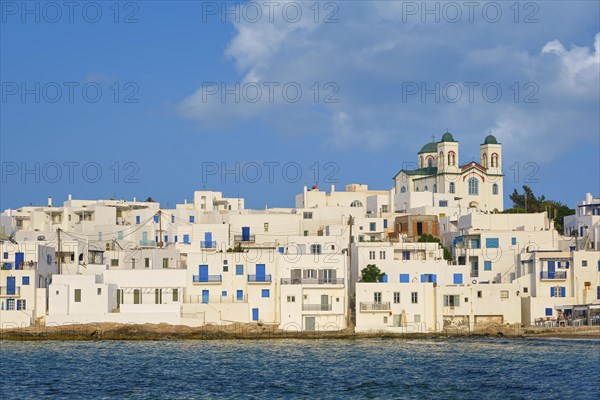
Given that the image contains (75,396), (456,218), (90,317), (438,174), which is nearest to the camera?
(75,396)

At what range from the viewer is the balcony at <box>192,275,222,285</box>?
69500mm

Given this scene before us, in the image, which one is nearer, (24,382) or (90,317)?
(24,382)

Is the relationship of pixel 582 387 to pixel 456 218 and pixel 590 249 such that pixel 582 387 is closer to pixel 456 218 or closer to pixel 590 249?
pixel 590 249

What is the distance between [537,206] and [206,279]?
46.5 meters

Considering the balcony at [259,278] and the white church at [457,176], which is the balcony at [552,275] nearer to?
the balcony at [259,278]

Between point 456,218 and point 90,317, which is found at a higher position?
point 456,218

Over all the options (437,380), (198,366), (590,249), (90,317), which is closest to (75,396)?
(198,366)

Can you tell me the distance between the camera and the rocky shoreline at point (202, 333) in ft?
221

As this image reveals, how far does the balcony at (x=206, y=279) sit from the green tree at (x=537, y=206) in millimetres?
36161

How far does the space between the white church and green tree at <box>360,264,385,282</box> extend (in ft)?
107

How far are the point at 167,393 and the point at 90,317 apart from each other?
23.7 m

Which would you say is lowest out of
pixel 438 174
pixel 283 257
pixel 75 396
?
pixel 75 396

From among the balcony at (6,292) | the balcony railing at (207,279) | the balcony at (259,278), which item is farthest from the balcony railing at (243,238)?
the balcony at (6,292)

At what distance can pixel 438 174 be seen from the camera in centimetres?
10938
